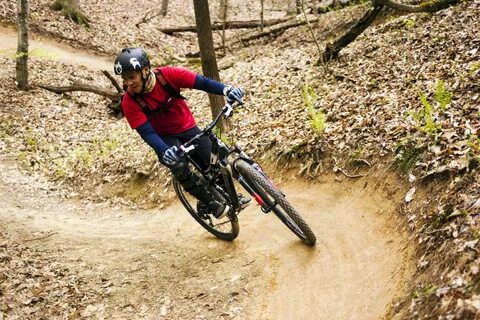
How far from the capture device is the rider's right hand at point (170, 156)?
223 inches

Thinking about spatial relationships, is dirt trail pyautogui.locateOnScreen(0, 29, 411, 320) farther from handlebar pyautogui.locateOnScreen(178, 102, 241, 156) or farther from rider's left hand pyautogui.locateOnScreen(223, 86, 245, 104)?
rider's left hand pyautogui.locateOnScreen(223, 86, 245, 104)

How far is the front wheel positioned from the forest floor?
0.35 metres

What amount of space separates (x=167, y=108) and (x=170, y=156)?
1083mm

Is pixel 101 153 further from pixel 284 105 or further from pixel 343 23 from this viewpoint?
pixel 343 23

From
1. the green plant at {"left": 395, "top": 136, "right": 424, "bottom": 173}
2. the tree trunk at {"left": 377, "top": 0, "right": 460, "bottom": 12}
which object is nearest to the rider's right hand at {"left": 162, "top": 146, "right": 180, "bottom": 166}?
the green plant at {"left": 395, "top": 136, "right": 424, "bottom": 173}

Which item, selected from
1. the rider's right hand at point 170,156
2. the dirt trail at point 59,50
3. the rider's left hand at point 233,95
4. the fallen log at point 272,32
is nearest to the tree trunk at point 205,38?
the rider's left hand at point 233,95

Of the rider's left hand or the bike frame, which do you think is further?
the bike frame

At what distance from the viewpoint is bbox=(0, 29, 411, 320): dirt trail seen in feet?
17.4

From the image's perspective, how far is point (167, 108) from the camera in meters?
6.50

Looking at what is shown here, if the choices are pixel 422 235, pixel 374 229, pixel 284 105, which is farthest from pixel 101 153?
pixel 422 235

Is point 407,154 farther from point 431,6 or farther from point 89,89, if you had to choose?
point 89,89

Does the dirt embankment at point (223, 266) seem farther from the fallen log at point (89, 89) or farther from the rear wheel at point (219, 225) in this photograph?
the fallen log at point (89, 89)

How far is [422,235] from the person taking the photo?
5160 mm

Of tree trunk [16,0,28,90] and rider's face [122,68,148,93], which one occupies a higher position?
rider's face [122,68,148,93]
